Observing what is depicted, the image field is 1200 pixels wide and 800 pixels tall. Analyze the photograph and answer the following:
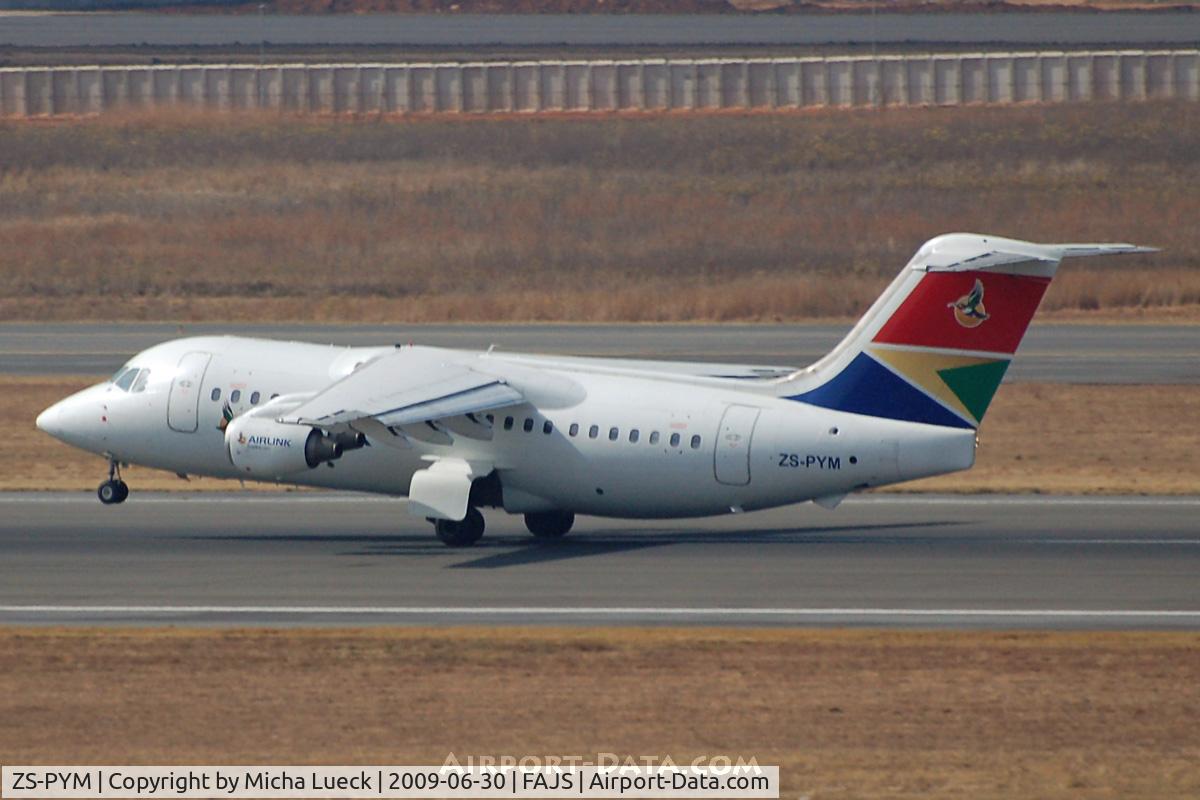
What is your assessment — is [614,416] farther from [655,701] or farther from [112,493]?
[655,701]

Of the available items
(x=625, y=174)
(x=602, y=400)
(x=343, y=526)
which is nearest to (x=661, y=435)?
(x=602, y=400)

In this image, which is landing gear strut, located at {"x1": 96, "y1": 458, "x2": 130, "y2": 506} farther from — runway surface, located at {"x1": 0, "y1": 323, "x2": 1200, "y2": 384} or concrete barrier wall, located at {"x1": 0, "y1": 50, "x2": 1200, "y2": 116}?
concrete barrier wall, located at {"x1": 0, "y1": 50, "x2": 1200, "y2": 116}

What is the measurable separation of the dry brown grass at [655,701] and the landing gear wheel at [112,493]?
11.2 m

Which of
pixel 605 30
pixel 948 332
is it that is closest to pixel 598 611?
pixel 948 332

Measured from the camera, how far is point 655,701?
832 inches

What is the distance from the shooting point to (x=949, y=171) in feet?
275

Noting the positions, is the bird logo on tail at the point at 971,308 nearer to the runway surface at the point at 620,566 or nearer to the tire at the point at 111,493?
the runway surface at the point at 620,566

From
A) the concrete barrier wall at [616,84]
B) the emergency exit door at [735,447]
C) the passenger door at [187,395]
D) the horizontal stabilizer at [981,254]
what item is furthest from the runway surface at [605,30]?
the emergency exit door at [735,447]

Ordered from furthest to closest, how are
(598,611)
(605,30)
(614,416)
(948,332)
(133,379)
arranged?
(605,30)
(133,379)
(614,416)
(948,332)
(598,611)

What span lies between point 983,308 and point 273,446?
454 inches

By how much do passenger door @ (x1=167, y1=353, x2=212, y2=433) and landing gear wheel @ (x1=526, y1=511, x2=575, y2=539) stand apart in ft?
20.8

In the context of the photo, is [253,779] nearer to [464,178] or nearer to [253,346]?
[253,346]

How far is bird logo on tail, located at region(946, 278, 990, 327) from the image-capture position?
1185 inches

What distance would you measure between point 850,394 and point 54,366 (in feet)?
107
